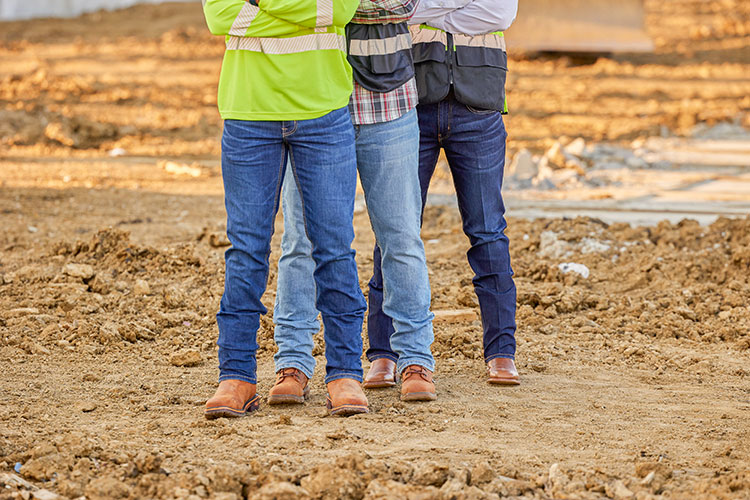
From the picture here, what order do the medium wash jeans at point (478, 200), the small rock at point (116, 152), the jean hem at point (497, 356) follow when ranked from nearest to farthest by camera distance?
the medium wash jeans at point (478, 200), the jean hem at point (497, 356), the small rock at point (116, 152)

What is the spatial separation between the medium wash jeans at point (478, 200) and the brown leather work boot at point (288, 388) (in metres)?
0.42

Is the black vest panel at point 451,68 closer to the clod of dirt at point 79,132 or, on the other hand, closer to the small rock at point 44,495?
the small rock at point 44,495

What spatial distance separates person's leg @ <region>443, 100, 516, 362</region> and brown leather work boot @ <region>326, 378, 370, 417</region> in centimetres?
72

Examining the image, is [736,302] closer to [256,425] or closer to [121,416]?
[256,425]

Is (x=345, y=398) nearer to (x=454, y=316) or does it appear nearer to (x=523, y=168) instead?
(x=454, y=316)

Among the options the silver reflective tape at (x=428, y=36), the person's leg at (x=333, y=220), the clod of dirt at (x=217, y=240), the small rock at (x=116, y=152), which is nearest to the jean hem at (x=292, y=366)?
the person's leg at (x=333, y=220)

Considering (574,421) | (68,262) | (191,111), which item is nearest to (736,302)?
(574,421)

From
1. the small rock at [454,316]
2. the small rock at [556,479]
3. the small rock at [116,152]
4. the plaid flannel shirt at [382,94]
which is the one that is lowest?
the small rock at [454,316]

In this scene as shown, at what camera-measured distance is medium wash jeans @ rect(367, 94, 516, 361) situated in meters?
3.60

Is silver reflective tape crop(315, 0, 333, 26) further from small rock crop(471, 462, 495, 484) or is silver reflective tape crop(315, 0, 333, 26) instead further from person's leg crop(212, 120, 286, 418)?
small rock crop(471, 462, 495, 484)

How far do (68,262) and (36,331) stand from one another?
1.26 m

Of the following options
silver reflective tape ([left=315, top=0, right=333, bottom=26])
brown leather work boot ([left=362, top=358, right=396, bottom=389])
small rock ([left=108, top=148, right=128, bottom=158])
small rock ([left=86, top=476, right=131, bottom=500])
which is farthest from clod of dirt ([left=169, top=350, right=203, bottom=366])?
small rock ([left=108, top=148, right=128, bottom=158])

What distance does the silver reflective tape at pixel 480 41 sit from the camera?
3.56 metres

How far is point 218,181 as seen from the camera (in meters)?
9.05
